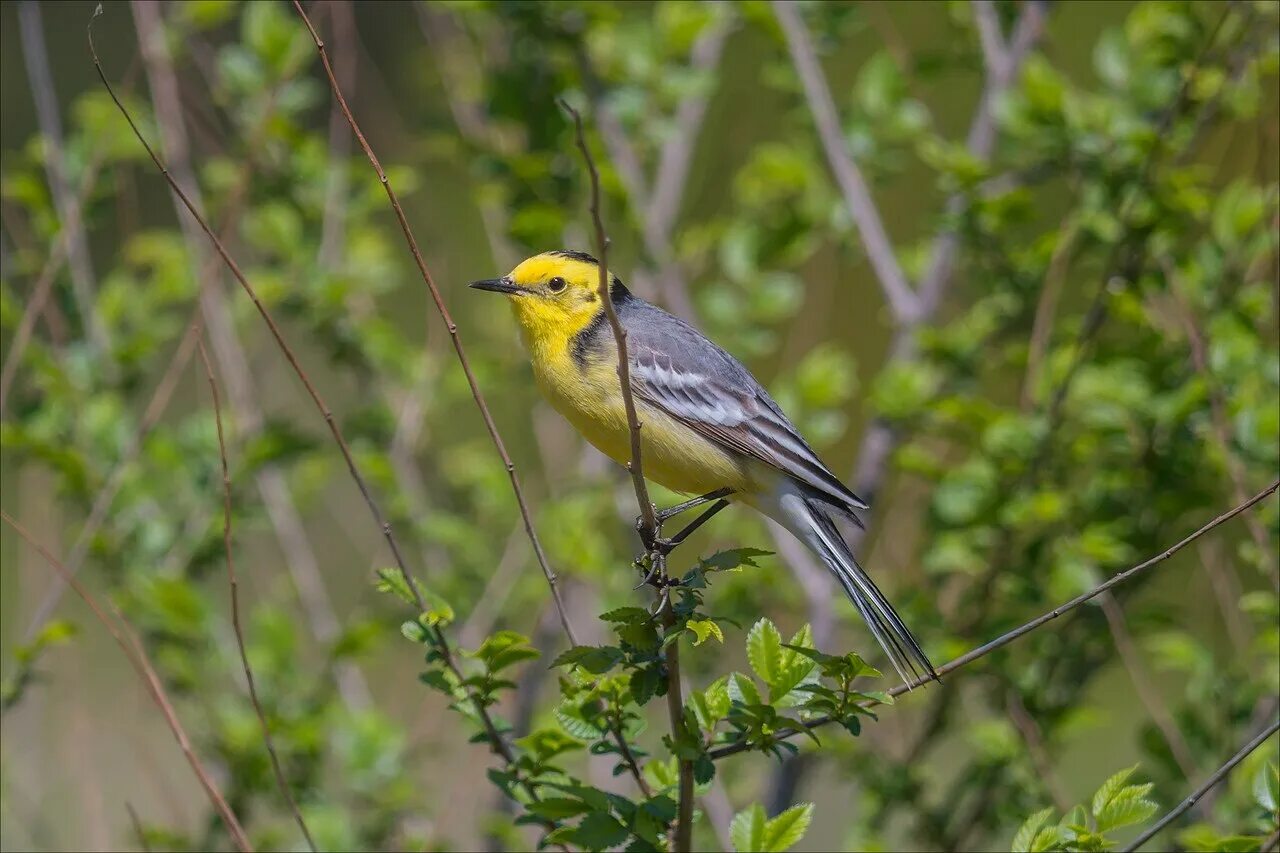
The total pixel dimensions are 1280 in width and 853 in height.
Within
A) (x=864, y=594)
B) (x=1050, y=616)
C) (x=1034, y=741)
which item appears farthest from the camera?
(x=1034, y=741)

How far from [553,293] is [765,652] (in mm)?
1900

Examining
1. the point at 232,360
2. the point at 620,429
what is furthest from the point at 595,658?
the point at 232,360

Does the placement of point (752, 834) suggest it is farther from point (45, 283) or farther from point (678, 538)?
point (45, 283)

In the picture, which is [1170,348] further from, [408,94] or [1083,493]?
[408,94]

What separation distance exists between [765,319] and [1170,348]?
1512mm

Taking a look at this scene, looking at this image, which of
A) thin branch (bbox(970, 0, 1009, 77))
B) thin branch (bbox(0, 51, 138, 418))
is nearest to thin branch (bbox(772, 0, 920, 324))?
thin branch (bbox(970, 0, 1009, 77))

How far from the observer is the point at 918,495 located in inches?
214

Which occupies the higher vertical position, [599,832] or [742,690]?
[742,690]

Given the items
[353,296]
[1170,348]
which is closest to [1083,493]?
[1170,348]

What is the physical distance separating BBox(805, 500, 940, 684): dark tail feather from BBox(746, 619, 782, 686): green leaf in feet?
2.34

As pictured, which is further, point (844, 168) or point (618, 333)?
point (844, 168)

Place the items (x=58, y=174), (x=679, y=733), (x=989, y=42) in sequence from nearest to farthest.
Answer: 1. (x=679, y=733)
2. (x=58, y=174)
3. (x=989, y=42)

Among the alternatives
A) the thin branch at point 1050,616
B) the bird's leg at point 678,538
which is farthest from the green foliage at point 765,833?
the bird's leg at point 678,538

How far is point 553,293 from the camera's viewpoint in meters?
4.18
